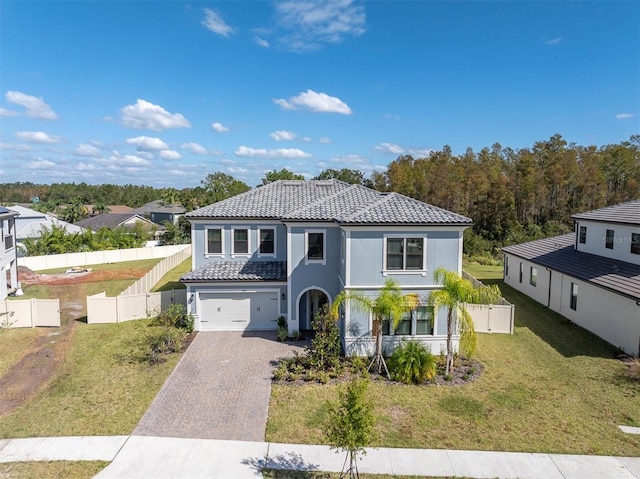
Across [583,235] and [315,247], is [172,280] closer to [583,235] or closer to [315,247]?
[315,247]

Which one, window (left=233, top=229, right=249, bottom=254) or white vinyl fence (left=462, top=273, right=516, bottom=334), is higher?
window (left=233, top=229, right=249, bottom=254)

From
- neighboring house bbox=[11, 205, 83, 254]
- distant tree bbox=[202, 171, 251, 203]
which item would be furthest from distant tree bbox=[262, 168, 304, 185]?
neighboring house bbox=[11, 205, 83, 254]

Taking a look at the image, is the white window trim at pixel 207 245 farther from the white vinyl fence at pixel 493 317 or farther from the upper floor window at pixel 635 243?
the upper floor window at pixel 635 243

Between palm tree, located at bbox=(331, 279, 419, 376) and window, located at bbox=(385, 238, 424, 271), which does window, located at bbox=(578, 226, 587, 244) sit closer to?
window, located at bbox=(385, 238, 424, 271)

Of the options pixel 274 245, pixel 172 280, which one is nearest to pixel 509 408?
pixel 274 245

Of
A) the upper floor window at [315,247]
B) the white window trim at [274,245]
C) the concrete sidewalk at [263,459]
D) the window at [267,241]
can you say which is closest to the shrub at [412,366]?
the concrete sidewalk at [263,459]

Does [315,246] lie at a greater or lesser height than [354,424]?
greater

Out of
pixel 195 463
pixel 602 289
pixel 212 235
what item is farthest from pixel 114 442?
pixel 602 289
